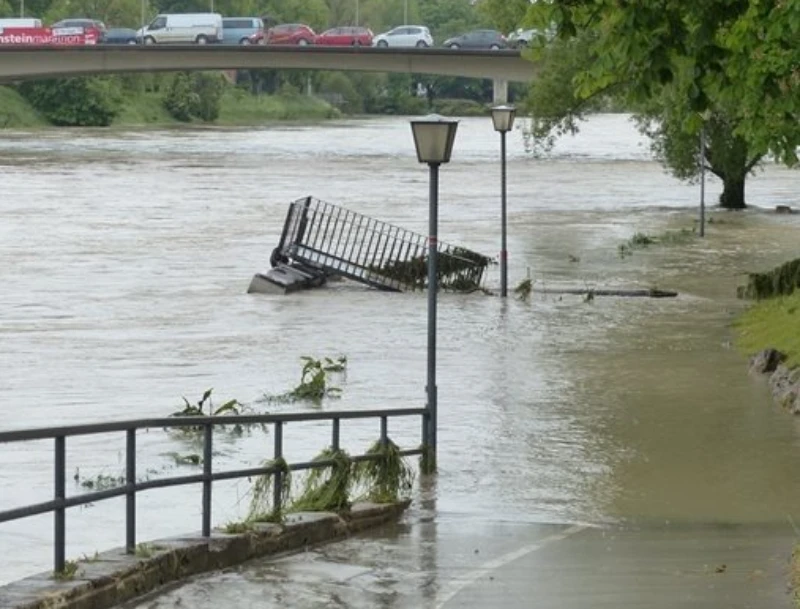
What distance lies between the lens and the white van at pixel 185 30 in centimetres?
10781

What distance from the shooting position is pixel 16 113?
399 ft

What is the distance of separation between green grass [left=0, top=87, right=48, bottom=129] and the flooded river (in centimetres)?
4841

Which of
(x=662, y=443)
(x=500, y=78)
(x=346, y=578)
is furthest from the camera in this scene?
(x=500, y=78)

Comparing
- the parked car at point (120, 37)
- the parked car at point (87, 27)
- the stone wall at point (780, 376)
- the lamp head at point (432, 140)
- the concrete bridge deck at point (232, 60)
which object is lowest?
the stone wall at point (780, 376)

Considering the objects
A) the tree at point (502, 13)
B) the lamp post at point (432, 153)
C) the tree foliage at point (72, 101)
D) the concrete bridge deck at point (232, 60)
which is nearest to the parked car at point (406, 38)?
the concrete bridge deck at point (232, 60)

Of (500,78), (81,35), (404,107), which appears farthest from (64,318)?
(404,107)

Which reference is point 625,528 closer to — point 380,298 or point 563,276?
point 380,298

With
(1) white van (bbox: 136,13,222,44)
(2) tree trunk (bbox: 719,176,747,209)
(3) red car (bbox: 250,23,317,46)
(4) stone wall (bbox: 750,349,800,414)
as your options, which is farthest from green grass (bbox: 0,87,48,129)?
(4) stone wall (bbox: 750,349,800,414)

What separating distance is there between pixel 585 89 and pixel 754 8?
5.81 ft

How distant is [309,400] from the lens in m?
24.5

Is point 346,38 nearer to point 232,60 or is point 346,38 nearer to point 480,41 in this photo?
point 480,41

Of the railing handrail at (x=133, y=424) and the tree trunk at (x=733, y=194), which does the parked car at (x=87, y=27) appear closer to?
the tree trunk at (x=733, y=194)

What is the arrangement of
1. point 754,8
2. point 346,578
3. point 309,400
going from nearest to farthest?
point 346,578 → point 754,8 → point 309,400

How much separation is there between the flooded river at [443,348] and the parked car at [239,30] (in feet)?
134
